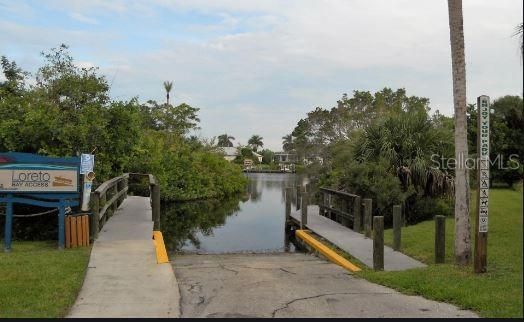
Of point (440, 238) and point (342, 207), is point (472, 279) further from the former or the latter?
point (342, 207)

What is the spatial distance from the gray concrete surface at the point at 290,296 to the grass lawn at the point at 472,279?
0.77ft

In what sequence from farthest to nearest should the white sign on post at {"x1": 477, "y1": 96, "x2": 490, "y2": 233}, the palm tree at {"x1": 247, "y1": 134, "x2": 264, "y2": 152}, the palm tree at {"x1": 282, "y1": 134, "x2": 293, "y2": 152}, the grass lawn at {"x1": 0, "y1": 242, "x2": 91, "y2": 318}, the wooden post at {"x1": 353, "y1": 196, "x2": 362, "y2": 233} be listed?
the palm tree at {"x1": 247, "y1": 134, "x2": 264, "y2": 152} < the palm tree at {"x1": 282, "y1": 134, "x2": 293, "y2": 152} < the wooden post at {"x1": 353, "y1": 196, "x2": 362, "y2": 233} < the white sign on post at {"x1": 477, "y1": 96, "x2": 490, "y2": 233} < the grass lawn at {"x1": 0, "y1": 242, "x2": 91, "y2": 318}

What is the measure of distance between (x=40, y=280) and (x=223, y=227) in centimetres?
1557

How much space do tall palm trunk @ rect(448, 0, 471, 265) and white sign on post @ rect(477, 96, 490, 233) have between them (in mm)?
986

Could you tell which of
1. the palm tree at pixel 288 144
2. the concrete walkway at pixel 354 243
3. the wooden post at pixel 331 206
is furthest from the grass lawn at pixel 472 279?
the palm tree at pixel 288 144

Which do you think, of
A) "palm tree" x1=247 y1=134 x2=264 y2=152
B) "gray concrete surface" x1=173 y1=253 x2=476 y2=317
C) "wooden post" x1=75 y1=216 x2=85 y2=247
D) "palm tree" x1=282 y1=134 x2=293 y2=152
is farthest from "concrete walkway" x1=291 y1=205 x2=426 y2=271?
"palm tree" x1=247 y1=134 x2=264 y2=152

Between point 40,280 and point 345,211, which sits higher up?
point 345,211

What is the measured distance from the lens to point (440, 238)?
961 centimetres

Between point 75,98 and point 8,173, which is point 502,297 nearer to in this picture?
point 8,173

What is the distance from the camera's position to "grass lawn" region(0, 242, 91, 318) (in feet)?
20.7

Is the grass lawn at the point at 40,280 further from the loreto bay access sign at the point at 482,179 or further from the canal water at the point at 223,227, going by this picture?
the canal water at the point at 223,227

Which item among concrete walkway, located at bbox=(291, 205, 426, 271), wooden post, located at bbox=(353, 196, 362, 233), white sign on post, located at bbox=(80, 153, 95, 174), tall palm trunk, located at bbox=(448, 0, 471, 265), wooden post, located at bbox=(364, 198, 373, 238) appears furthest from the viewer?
wooden post, located at bbox=(353, 196, 362, 233)

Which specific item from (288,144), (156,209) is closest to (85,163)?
(156,209)

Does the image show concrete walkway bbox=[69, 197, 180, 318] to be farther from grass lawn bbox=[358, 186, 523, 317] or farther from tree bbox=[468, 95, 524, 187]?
tree bbox=[468, 95, 524, 187]
